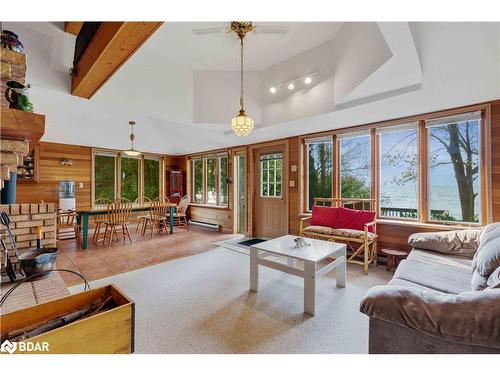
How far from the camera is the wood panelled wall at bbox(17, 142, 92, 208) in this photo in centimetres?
485

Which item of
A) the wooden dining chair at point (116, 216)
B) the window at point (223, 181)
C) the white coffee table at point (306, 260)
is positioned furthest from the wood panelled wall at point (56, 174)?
the white coffee table at point (306, 260)

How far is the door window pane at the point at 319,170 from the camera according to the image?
4.24 metres

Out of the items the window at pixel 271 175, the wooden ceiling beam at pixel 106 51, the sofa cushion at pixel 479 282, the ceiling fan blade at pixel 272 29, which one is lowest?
the sofa cushion at pixel 479 282

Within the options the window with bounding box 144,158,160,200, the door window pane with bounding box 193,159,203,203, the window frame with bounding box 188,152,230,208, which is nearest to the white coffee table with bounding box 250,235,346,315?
the window frame with bounding box 188,152,230,208

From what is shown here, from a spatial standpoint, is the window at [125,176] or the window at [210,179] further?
the window at [210,179]

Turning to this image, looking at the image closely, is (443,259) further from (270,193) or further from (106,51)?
(106,51)

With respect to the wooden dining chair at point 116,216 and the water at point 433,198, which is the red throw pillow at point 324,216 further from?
the wooden dining chair at point 116,216

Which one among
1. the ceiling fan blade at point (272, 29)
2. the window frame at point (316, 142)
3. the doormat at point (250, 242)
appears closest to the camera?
the ceiling fan blade at point (272, 29)

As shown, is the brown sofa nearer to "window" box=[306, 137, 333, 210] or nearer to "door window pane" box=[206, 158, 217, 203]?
"window" box=[306, 137, 333, 210]

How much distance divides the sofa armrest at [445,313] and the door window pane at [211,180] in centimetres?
549

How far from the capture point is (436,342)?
104 cm

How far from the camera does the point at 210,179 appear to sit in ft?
21.6
